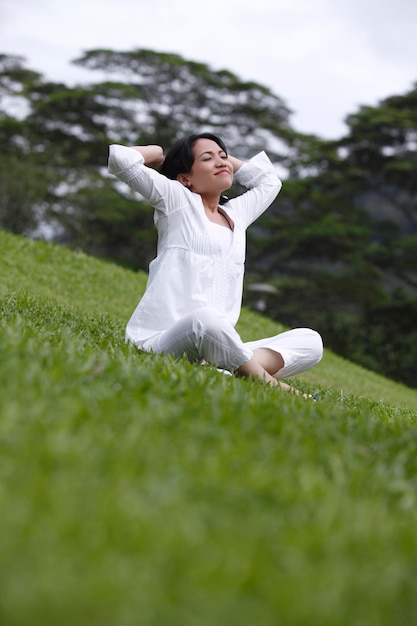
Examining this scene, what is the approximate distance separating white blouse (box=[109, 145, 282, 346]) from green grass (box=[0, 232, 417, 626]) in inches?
47.9

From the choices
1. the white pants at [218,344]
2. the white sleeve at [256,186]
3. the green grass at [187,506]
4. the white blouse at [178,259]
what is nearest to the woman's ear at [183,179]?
the white blouse at [178,259]

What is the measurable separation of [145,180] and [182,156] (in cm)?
40

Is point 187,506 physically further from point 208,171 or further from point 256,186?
point 256,186

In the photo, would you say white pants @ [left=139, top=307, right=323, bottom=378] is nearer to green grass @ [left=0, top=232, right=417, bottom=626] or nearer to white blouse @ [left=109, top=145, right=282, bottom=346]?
white blouse @ [left=109, top=145, right=282, bottom=346]

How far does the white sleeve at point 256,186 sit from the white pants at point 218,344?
934mm

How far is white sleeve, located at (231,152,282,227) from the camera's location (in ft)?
16.0

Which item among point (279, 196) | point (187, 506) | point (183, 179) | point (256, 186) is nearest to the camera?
point (187, 506)

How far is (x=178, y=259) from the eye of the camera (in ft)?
14.0

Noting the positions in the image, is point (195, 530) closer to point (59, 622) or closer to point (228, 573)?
point (228, 573)

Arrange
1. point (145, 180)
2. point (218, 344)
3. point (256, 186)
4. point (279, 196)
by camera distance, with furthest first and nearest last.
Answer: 1. point (279, 196)
2. point (256, 186)
3. point (145, 180)
4. point (218, 344)

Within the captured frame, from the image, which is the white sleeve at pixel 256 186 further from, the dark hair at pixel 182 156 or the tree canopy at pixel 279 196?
the tree canopy at pixel 279 196

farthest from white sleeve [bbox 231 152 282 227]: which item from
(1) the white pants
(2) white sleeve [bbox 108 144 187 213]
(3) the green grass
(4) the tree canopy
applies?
(4) the tree canopy

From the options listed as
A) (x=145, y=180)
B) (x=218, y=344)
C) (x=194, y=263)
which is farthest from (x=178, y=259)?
(x=218, y=344)

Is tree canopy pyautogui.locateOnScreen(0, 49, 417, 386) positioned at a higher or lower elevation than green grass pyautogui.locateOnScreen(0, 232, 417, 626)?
lower
